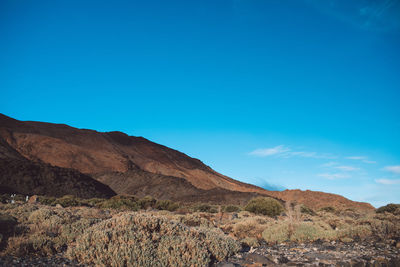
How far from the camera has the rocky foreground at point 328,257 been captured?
6.37 meters

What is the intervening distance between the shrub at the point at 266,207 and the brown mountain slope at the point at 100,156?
35388 millimetres

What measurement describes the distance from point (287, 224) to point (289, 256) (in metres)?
4.29

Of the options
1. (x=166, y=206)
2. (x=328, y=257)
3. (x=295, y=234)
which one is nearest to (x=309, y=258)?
(x=328, y=257)

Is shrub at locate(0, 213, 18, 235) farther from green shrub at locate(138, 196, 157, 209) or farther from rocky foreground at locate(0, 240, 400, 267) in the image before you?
green shrub at locate(138, 196, 157, 209)

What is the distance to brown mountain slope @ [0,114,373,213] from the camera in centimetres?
6450

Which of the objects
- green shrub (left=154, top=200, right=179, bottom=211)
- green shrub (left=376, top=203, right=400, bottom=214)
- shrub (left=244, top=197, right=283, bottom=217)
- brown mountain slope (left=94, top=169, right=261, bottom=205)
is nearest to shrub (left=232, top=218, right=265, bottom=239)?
shrub (left=244, top=197, right=283, bottom=217)

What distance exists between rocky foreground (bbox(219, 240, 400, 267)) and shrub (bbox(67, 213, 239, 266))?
50 centimetres

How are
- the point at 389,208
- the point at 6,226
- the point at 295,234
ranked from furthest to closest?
the point at 389,208 → the point at 295,234 → the point at 6,226

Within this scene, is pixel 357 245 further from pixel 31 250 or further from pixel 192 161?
pixel 192 161

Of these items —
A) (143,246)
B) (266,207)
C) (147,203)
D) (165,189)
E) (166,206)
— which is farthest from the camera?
(165,189)

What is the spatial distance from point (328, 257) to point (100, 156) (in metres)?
71.1

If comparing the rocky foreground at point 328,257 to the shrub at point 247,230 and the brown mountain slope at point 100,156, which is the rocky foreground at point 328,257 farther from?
the brown mountain slope at point 100,156

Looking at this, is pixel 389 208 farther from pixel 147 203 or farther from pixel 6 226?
pixel 6 226

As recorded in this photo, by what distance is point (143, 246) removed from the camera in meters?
5.85
